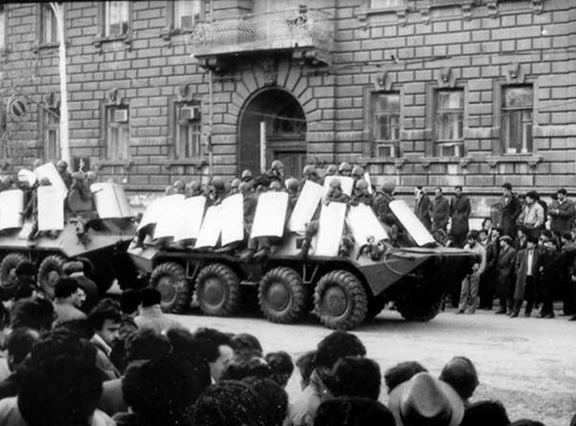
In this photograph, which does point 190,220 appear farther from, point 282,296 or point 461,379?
point 461,379

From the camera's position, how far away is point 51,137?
36.2m

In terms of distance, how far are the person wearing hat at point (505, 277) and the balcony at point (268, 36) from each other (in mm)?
10464

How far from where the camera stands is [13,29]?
35781mm

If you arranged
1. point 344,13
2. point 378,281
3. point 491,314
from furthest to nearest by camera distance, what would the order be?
point 344,13, point 491,314, point 378,281

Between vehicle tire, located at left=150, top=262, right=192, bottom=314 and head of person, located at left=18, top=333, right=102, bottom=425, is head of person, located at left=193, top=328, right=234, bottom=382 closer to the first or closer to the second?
head of person, located at left=18, top=333, right=102, bottom=425

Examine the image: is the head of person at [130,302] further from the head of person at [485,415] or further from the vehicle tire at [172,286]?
the vehicle tire at [172,286]

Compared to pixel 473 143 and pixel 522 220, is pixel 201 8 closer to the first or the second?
pixel 473 143

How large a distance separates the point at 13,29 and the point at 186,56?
22.2 feet

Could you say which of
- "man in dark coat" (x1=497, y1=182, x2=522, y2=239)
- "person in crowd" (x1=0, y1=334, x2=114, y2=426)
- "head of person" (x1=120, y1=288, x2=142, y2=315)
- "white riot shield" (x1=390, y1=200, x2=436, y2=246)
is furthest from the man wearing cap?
"person in crowd" (x1=0, y1=334, x2=114, y2=426)

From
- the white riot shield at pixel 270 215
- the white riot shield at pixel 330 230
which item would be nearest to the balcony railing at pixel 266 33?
the white riot shield at pixel 270 215

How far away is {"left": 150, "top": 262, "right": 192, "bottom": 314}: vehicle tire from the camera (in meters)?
18.8

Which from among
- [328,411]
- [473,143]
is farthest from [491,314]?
[328,411]

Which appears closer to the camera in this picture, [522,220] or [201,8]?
[522,220]

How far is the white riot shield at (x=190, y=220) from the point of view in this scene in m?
18.9
